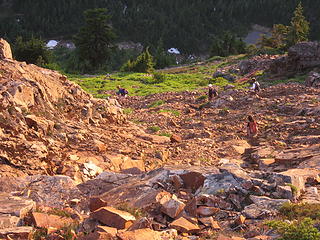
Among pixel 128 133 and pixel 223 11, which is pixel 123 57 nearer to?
pixel 223 11

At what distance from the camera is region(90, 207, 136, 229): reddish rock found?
5.26 metres

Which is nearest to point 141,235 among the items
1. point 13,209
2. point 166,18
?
point 13,209

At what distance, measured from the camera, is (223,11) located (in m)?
104

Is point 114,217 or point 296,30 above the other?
point 114,217

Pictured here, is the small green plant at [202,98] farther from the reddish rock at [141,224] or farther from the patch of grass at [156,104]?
the reddish rock at [141,224]

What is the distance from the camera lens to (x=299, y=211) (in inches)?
222

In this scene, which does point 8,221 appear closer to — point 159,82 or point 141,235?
point 141,235

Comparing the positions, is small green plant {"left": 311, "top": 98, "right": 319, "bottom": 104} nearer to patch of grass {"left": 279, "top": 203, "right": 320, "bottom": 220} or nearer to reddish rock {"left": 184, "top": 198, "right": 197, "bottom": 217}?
patch of grass {"left": 279, "top": 203, "right": 320, "bottom": 220}

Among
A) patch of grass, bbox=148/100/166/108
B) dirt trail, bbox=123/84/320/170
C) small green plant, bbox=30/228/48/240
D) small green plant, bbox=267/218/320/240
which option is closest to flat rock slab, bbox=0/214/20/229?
small green plant, bbox=30/228/48/240

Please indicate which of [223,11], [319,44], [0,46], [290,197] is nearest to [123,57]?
[223,11]

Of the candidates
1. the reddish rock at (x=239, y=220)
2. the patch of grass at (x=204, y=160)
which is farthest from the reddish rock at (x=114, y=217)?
the patch of grass at (x=204, y=160)

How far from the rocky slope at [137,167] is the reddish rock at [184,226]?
0.05 feet

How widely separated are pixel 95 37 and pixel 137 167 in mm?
34447

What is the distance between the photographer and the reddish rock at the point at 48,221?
5342 mm
